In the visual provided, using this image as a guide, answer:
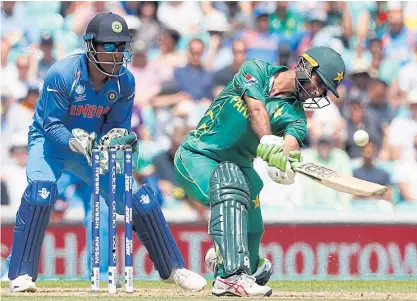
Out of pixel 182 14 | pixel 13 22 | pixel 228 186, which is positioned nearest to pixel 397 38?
pixel 182 14

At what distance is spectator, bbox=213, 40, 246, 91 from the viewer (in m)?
11.8

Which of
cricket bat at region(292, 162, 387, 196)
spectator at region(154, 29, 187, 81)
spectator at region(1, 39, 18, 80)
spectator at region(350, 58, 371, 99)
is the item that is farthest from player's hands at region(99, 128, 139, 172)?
spectator at region(1, 39, 18, 80)

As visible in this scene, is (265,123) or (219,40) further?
(219,40)

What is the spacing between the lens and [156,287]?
24.5 ft

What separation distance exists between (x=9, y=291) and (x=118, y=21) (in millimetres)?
1929

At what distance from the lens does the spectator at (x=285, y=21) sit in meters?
12.3

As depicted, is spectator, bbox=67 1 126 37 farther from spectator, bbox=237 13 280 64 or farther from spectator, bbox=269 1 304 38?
spectator, bbox=269 1 304 38

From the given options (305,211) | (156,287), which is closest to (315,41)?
(305,211)

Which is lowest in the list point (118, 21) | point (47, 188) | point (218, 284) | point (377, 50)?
point (218, 284)

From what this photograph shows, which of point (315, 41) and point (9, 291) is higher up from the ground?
point (315, 41)

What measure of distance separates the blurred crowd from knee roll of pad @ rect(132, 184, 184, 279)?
11.3ft

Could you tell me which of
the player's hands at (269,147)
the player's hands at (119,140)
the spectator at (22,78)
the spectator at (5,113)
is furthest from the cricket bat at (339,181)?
the spectator at (22,78)

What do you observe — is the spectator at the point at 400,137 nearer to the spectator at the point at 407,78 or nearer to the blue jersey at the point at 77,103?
the spectator at the point at 407,78

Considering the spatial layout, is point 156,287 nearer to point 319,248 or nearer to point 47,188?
point 47,188
